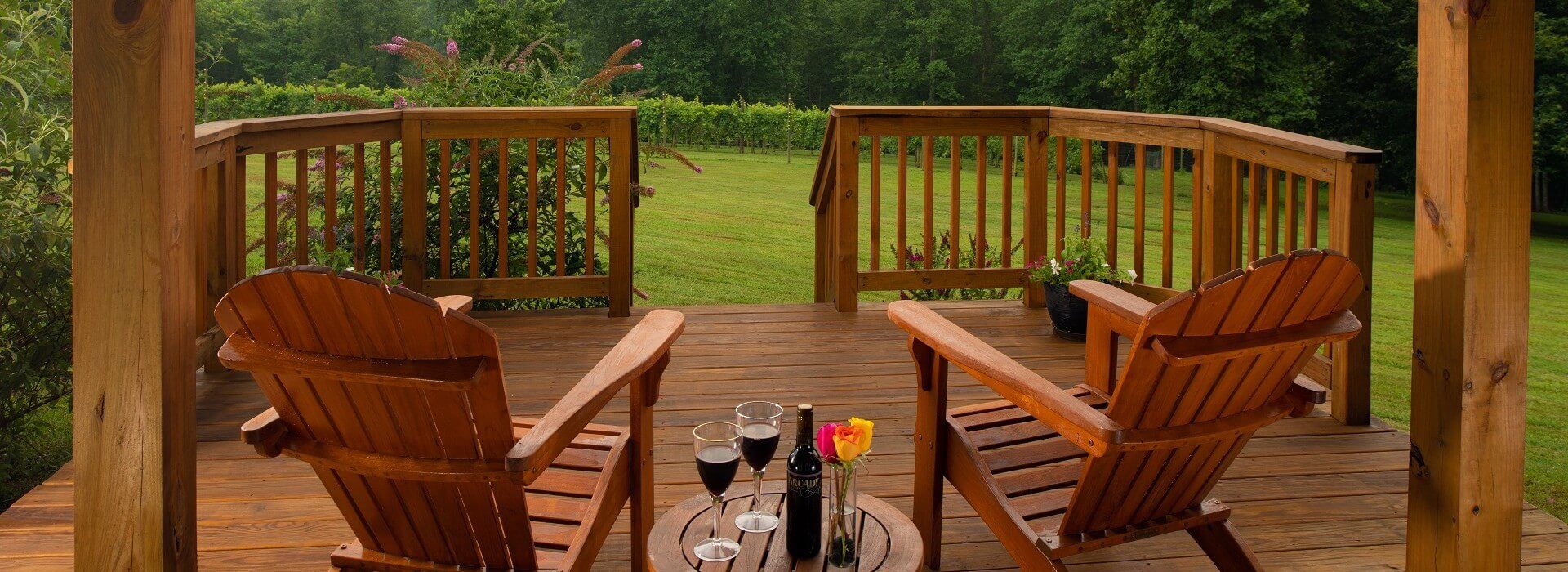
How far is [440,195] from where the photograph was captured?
518 centimetres

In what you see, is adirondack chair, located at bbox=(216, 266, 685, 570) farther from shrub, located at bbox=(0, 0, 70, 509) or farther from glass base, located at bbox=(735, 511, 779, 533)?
shrub, located at bbox=(0, 0, 70, 509)

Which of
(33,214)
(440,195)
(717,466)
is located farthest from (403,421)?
(440,195)

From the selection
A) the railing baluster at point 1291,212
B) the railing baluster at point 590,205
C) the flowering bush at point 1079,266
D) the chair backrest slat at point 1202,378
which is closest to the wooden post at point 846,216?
the flowering bush at point 1079,266

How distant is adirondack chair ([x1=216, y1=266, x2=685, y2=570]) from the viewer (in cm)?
183

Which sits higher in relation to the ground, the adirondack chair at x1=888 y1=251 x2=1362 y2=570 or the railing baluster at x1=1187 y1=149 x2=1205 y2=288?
the railing baluster at x1=1187 y1=149 x2=1205 y2=288

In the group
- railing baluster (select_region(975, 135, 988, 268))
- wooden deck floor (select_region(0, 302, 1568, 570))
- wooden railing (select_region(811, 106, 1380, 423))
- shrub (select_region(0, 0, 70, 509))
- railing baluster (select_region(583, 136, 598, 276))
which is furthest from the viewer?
railing baluster (select_region(975, 135, 988, 268))

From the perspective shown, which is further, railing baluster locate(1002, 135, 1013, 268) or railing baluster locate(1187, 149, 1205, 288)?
railing baluster locate(1002, 135, 1013, 268)

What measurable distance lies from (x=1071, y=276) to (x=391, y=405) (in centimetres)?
355

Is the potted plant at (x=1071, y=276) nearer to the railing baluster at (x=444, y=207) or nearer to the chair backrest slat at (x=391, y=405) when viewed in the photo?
the railing baluster at (x=444, y=207)

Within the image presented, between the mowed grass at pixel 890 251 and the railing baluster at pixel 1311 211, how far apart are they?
1.10m

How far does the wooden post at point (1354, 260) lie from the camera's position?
3572 millimetres

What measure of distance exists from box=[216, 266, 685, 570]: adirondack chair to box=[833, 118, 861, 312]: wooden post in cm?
310

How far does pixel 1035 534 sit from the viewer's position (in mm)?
2287

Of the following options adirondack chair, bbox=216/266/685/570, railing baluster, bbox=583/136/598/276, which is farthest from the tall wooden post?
railing baluster, bbox=583/136/598/276
